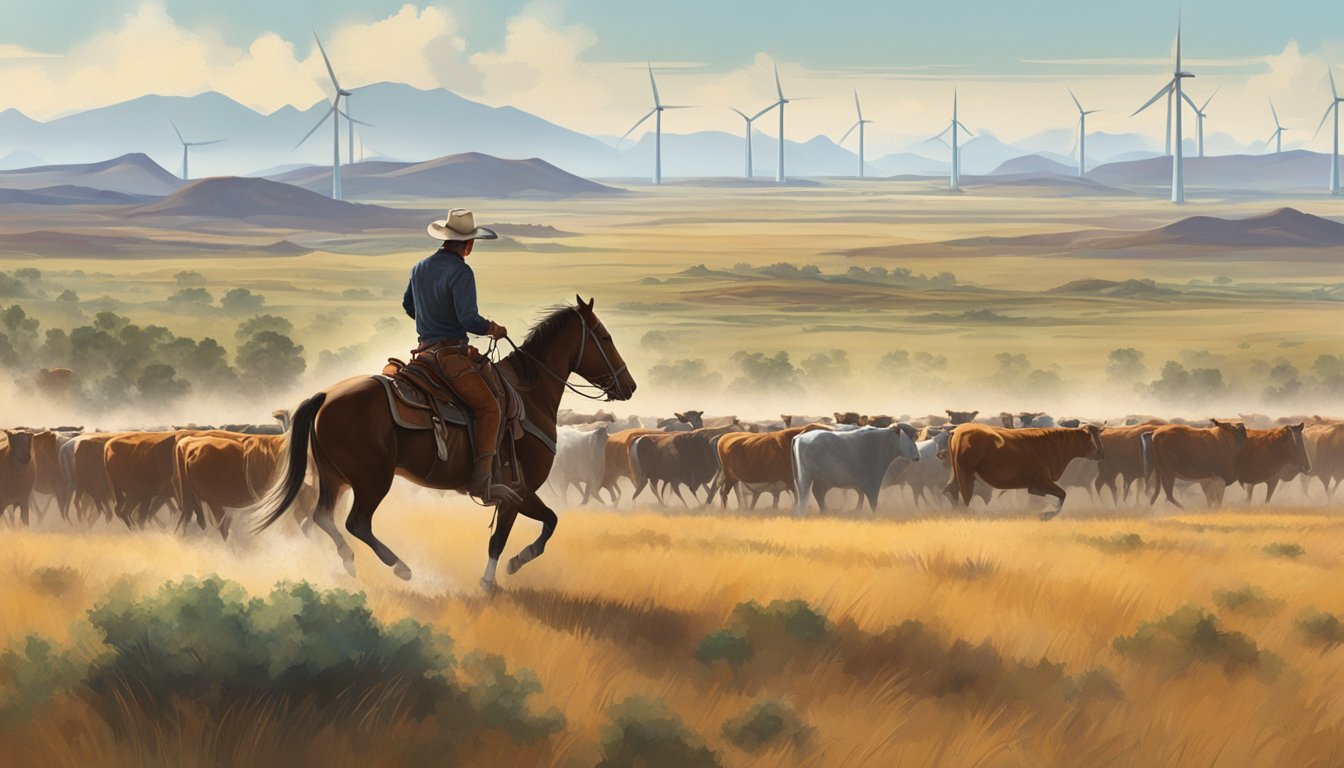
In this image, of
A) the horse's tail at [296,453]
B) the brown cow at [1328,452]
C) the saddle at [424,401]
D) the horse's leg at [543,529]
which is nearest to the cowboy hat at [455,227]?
the saddle at [424,401]

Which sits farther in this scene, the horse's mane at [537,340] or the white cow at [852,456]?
the white cow at [852,456]

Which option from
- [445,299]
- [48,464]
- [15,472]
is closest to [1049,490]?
[445,299]

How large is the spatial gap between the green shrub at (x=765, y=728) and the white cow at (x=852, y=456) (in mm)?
17525

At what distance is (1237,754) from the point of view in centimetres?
957

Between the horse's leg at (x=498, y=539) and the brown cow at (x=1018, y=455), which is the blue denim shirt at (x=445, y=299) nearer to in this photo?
the horse's leg at (x=498, y=539)

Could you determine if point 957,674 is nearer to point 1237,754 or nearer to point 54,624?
point 1237,754

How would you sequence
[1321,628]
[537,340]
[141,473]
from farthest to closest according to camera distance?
[141,473] < [537,340] < [1321,628]

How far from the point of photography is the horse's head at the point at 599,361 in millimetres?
14492

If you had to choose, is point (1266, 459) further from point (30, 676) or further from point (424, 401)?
point (30, 676)

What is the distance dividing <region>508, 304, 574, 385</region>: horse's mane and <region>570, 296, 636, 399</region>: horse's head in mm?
150

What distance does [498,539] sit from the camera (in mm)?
13562

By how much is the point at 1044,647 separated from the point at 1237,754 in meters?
2.42

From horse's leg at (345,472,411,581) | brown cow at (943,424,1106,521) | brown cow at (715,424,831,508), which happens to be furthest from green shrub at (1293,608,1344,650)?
brown cow at (715,424,831,508)

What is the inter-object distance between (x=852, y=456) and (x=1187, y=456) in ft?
21.3
